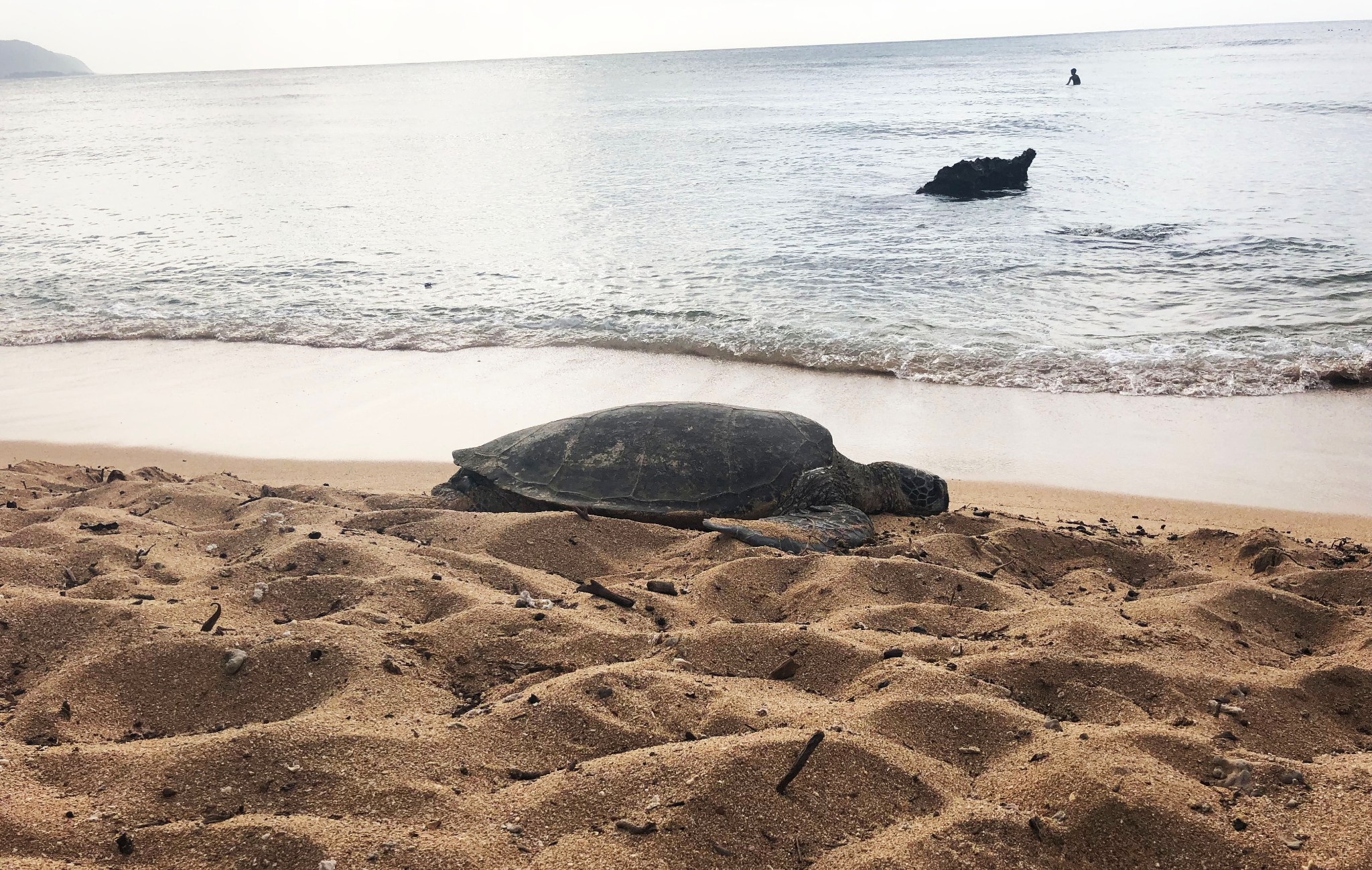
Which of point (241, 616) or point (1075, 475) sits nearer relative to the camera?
point (241, 616)

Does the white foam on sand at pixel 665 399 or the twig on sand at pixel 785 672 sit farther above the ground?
the twig on sand at pixel 785 672

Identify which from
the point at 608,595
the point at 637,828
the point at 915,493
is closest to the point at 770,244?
the point at 915,493

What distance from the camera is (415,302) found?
11.4m

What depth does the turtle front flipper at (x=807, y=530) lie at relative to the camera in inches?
179

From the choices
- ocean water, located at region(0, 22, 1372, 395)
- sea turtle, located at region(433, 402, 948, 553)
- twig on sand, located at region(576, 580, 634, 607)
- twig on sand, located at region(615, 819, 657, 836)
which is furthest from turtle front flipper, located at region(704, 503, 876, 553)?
ocean water, located at region(0, 22, 1372, 395)

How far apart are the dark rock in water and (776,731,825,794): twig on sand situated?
19036 mm

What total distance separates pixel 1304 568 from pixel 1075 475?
6.38ft

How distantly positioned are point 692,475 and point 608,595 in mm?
1774

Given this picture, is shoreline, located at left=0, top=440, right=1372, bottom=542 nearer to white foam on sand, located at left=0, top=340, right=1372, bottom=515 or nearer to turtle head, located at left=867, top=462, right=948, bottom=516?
white foam on sand, located at left=0, top=340, right=1372, bottom=515

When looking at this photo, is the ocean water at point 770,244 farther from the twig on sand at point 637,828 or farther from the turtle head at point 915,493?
the twig on sand at point 637,828

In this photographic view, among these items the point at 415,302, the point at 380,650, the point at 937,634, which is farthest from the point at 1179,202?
the point at 380,650

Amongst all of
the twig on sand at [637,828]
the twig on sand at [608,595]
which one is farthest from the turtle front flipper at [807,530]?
the twig on sand at [637,828]

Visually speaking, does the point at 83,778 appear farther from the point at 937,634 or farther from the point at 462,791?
the point at 937,634

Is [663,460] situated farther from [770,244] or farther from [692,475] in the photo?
[770,244]
